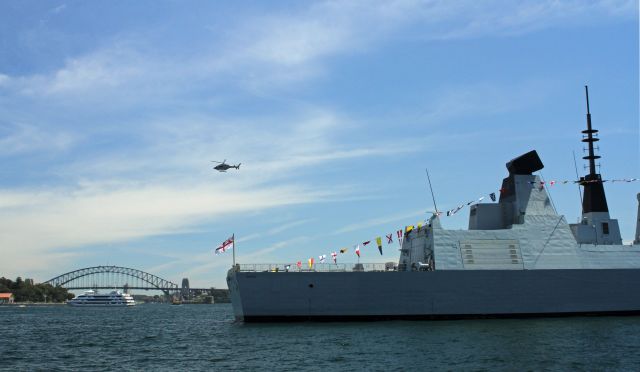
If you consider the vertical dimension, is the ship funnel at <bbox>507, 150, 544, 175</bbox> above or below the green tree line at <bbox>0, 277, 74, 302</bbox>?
above

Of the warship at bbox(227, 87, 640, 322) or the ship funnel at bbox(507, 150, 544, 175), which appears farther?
the ship funnel at bbox(507, 150, 544, 175)

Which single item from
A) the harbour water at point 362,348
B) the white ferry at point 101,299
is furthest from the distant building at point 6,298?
the harbour water at point 362,348

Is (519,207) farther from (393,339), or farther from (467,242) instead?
(393,339)

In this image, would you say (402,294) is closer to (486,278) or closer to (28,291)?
(486,278)

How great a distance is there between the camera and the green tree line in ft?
404

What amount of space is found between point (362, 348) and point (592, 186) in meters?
19.3

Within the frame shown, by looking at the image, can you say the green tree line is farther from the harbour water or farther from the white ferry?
the harbour water

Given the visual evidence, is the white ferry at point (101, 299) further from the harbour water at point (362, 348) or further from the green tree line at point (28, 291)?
the harbour water at point (362, 348)

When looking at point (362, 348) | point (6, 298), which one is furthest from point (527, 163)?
point (6, 298)

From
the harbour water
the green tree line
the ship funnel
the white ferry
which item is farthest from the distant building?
the ship funnel

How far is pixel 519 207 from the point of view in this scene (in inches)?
1222

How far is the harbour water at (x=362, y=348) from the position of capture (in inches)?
695

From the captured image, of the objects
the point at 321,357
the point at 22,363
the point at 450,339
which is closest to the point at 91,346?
the point at 22,363

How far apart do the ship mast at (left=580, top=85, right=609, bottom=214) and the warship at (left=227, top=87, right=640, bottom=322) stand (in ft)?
5.47
